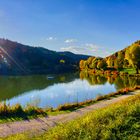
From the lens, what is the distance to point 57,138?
35.1 feet

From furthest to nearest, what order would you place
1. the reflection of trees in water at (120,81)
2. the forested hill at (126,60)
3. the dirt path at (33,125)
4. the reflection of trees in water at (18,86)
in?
the forested hill at (126,60), the reflection of trees in water at (120,81), the reflection of trees in water at (18,86), the dirt path at (33,125)

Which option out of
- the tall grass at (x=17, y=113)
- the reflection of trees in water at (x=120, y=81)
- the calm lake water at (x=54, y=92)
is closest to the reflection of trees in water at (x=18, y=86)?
the calm lake water at (x=54, y=92)

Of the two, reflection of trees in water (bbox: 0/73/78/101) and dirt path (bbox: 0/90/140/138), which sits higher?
dirt path (bbox: 0/90/140/138)

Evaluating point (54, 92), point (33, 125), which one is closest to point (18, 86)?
point (54, 92)

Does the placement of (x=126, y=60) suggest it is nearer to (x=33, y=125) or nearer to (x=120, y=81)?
(x=120, y=81)

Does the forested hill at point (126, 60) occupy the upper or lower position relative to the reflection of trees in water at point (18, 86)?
upper

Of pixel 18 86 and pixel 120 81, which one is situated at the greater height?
pixel 120 81

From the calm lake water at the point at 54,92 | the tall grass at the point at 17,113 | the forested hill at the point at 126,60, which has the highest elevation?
the forested hill at the point at 126,60

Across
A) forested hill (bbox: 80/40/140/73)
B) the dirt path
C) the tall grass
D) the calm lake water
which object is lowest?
the calm lake water

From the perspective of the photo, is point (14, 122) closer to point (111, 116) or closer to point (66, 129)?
point (66, 129)

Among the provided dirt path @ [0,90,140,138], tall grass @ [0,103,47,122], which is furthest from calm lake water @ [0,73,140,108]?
dirt path @ [0,90,140,138]

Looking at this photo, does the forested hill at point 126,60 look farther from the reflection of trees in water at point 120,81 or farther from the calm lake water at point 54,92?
the calm lake water at point 54,92

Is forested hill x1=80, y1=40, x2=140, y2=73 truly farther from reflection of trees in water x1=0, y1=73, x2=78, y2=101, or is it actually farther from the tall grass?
the tall grass

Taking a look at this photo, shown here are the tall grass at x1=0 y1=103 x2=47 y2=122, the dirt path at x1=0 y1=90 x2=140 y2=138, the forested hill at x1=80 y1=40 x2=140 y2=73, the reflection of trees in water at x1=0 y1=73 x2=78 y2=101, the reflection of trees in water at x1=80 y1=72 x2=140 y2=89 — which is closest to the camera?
the dirt path at x1=0 y1=90 x2=140 y2=138
